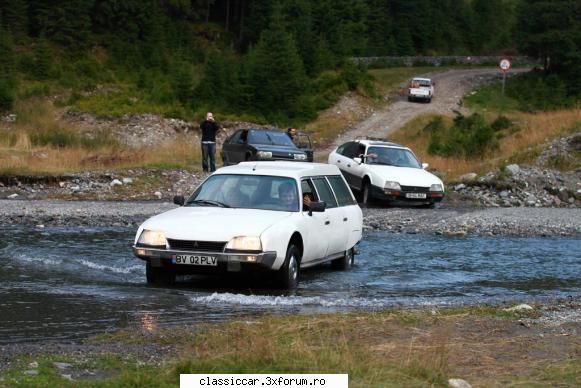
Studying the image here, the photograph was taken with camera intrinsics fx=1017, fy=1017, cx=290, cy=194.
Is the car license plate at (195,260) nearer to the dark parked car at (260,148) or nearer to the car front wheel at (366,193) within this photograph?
the car front wheel at (366,193)

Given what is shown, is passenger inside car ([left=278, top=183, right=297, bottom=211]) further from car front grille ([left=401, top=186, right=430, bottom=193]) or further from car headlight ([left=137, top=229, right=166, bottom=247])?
car front grille ([left=401, top=186, right=430, bottom=193])

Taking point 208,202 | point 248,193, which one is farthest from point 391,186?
point 208,202

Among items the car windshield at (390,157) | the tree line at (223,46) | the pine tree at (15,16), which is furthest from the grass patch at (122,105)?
the car windshield at (390,157)

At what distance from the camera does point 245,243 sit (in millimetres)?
11883

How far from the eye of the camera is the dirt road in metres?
51.8

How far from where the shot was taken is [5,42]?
55688 mm

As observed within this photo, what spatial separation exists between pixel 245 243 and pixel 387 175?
14.6 m

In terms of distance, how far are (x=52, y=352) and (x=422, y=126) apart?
149ft

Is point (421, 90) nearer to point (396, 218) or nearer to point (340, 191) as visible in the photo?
point (396, 218)

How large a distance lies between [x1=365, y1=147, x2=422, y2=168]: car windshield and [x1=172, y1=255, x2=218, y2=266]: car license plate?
15.7 metres

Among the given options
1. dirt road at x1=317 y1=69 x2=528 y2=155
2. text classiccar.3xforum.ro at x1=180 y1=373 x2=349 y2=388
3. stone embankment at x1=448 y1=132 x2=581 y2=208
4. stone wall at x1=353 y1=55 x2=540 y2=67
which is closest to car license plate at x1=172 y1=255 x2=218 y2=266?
text classiccar.3xforum.ro at x1=180 y1=373 x2=349 y2=388

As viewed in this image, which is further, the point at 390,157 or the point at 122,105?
the point at 122,105

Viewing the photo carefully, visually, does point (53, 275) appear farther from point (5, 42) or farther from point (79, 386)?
point (5, 42)

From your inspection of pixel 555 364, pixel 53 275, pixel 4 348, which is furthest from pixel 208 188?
pixel 555 364
